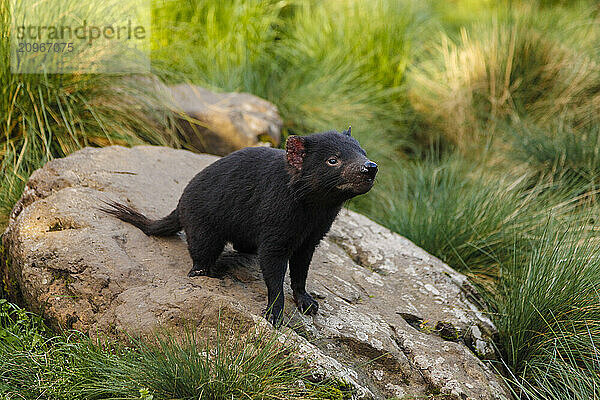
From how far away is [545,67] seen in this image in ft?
22.7

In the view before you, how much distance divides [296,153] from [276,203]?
0.25m

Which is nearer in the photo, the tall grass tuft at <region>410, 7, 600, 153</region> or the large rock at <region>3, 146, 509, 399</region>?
the large rock at <region>3, 146, 509, 399</region>

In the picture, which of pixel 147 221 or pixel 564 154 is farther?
pixel 564 154

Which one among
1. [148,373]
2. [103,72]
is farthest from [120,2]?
[148,373]

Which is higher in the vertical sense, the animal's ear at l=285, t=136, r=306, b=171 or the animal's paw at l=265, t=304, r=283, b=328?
the animal's ear at l=285, t=136, r=306, b=171

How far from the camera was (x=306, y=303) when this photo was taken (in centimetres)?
301

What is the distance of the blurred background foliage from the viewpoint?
354 centimetres

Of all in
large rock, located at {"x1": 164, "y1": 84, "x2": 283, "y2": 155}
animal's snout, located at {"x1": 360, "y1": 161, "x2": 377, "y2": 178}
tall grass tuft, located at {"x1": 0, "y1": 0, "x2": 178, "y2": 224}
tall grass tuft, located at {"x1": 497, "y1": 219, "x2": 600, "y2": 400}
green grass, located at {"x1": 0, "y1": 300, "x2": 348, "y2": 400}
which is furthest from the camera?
large rock, located at {"x1": 164, "y1": 84, "x2": 283, "y2": 155}

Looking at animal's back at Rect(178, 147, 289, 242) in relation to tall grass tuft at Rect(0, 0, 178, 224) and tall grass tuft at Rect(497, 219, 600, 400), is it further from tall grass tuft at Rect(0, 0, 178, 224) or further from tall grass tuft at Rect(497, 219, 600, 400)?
tall grass tuft at Rect(0, 0, 178, 224)

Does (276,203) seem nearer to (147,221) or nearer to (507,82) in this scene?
(147,221)

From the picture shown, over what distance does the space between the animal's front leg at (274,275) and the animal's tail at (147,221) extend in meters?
0.67

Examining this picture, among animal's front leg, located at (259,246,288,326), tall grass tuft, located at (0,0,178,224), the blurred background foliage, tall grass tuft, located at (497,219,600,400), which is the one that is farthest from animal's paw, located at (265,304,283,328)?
tall grass tuft, located at (0,0,178,224)

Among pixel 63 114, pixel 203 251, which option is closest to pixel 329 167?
pixel 203 251

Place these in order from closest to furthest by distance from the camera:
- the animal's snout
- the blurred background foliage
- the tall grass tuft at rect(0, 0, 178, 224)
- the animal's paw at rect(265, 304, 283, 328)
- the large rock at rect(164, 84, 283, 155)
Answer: the animal's snout
the animal's paw at rect(265, 304, 283, 328)
the blurred background foliage
the tall grass tuft at rect(0, 0, 178, 224)
the large rock at rect(164, 84, 283, 155)
